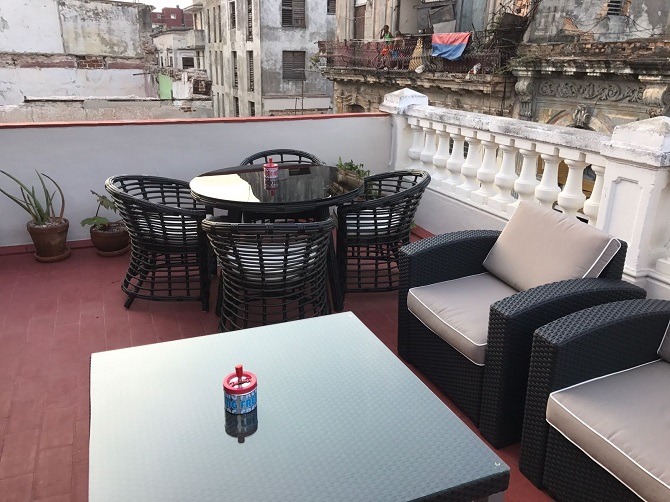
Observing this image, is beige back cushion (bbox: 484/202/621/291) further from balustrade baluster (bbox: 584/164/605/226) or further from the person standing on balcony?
the person standing on balcony

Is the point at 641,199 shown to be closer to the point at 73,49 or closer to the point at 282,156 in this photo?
the point at 282,156

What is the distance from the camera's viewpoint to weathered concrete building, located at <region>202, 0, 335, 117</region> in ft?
79.9

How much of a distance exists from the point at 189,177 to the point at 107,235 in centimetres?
82

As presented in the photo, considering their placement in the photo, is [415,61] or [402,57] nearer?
[415,61]

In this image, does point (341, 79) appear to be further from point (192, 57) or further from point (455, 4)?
point (192, 57)

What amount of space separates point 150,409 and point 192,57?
113 feet

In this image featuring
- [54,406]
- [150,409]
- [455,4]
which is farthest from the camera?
[455,4]

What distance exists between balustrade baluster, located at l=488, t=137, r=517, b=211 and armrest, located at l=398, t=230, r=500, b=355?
106 cm

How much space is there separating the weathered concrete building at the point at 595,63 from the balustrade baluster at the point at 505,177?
682 cm

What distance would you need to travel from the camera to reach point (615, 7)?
32.6 feet

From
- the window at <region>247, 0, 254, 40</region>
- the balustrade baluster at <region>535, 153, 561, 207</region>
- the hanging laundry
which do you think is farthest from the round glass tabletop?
the window at <region>247, 0, 254, 40</region>

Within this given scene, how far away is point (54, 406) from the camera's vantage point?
7.95 ft

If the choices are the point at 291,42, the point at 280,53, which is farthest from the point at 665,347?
the point at 291,42

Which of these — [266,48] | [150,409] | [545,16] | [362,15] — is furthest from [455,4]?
[150,409]
